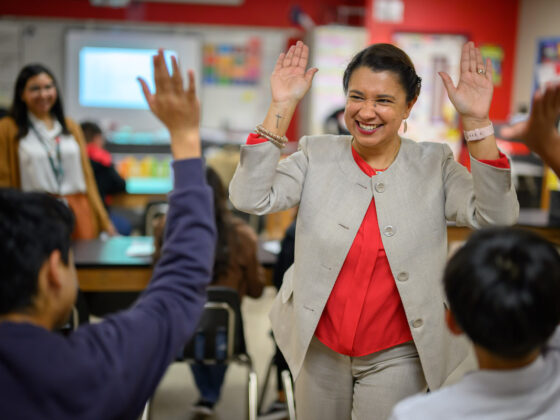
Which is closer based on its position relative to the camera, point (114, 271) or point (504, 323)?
point (504, 323)

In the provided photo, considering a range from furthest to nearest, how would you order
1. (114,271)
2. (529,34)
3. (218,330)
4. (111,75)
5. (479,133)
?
(111,75) → (529,34) → (114,271) → (218,330) → (479,133)

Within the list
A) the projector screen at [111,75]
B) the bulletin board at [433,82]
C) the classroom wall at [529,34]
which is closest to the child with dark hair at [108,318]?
the bulletin board at [433,82]

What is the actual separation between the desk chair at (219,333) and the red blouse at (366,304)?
870 millimetres

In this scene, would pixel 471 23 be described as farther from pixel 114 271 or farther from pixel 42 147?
pixel 114 271

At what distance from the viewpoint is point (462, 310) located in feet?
3.09

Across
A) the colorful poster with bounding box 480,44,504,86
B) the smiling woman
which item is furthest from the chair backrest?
the colorful poster with bounding box 480,44,504,86

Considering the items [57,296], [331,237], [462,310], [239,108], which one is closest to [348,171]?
[331,237]

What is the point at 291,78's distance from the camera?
1.60m

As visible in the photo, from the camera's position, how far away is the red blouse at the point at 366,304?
5.26ft

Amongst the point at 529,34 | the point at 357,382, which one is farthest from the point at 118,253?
the point at 529,34

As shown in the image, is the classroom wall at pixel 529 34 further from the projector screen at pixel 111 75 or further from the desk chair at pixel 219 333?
the desk chair at pixel 219 333

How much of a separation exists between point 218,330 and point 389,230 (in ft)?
3.64

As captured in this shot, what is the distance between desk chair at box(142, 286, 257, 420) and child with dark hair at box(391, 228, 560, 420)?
1551mm

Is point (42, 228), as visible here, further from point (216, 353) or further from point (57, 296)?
point (216, 353)
